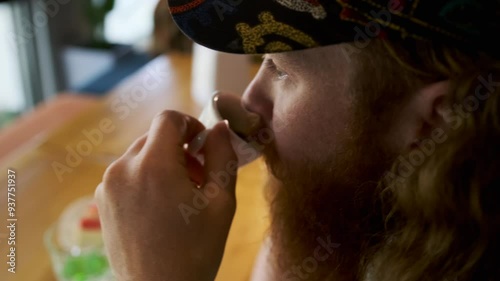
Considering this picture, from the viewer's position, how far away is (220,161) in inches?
24.8

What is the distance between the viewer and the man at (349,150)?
19.5 inches

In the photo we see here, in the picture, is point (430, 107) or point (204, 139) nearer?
point (430, 107)

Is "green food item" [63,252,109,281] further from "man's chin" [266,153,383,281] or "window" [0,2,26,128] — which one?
"window" [0,2,26,128]

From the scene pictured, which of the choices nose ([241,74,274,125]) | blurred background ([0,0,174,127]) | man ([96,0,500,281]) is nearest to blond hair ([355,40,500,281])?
man ([96,0,500,281])

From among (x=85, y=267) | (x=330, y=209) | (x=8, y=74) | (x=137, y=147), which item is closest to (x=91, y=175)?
(x=85, y=267)

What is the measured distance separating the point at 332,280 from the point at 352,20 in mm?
286

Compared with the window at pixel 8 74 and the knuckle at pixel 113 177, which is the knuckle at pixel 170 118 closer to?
the knuckle at pixel 113 177

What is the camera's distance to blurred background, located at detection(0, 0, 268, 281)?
2.74 ft

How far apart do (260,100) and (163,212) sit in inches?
6.3

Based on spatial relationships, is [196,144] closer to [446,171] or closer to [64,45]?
[446,171]

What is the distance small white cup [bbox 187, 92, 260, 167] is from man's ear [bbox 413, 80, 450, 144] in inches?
7.3

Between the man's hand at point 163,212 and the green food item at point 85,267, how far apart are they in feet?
0.71

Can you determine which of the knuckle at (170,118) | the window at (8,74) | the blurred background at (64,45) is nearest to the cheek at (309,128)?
the knuckle at (170,118)

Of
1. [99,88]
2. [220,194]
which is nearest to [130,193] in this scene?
[220,194]
